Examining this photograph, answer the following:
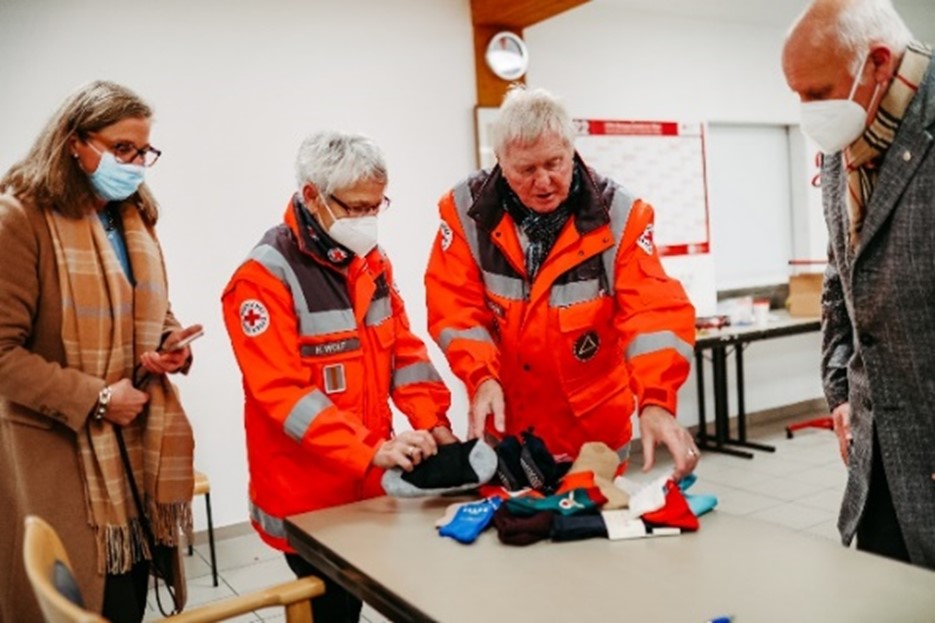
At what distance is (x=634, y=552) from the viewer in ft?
4.61

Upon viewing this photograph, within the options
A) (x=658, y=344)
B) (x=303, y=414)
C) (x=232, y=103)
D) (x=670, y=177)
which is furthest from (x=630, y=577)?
(x=670, y=177)

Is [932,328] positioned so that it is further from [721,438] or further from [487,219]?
[721,438]

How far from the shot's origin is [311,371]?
1.83 meters

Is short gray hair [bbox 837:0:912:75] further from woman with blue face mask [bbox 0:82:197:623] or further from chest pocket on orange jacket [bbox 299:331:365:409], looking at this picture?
woman with blue face mask [bbox 0:82:197:623]

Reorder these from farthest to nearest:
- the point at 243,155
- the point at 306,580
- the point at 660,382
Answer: the point at 243,155 < the point at 660,382 < the point at 306,580

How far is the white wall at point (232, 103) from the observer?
371 cm

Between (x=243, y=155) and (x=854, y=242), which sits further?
(x=243, y=155)

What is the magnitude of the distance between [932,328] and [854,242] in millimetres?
225

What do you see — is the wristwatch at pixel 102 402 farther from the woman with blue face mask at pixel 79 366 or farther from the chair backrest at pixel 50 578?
the chair backrest at pixel 50 578

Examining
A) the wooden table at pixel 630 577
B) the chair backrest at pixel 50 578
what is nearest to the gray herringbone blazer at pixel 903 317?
the wooden table at pixel 630 577

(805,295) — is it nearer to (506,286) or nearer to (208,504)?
(208,504)

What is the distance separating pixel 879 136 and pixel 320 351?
1.21 m

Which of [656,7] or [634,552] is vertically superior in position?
[656,7]

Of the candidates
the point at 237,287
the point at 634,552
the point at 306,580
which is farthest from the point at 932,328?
the point at 237,287
